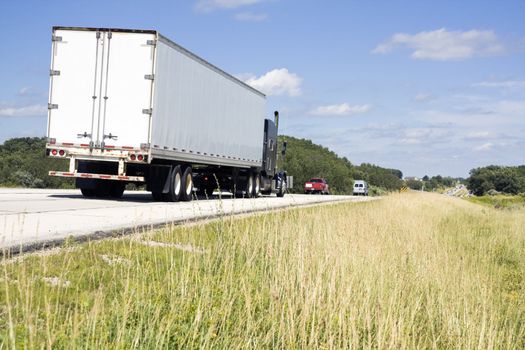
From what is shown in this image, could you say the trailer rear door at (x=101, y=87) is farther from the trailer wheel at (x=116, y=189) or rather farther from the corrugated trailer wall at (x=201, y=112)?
the trailer wheel at (x=116, y=189)

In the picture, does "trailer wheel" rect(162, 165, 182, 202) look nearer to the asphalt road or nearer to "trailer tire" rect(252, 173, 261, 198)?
the asphalt road

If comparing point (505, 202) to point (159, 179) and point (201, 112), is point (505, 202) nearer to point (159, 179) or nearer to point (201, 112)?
point (201, 112)

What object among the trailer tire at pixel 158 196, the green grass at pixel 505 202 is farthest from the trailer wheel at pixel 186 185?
the green grass at pixel 505 202

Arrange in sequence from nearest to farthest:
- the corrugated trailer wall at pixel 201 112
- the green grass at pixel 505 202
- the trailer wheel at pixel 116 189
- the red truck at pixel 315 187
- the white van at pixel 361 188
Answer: the corrugated trailer wall at pixel 201 112, the trailer wheel at pixel 116 189, the green grass at pixel 505 202, the red truck at pixel 315 187, the white van at pixel 361 188

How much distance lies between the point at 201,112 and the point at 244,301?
55.9 feet

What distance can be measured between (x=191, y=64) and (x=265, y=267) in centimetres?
1485

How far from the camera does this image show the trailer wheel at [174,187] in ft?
67.7

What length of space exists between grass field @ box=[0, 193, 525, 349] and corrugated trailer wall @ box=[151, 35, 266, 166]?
9109 millimetres

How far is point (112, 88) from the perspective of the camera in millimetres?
18531

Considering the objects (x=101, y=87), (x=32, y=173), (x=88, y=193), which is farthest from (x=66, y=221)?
(x=32, y=173)

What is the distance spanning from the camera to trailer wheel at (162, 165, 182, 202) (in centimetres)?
2064

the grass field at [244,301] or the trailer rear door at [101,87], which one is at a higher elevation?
the trailer rear door at [101,87]

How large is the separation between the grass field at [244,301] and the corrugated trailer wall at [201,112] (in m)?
9.11

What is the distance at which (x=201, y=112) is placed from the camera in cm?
2283
